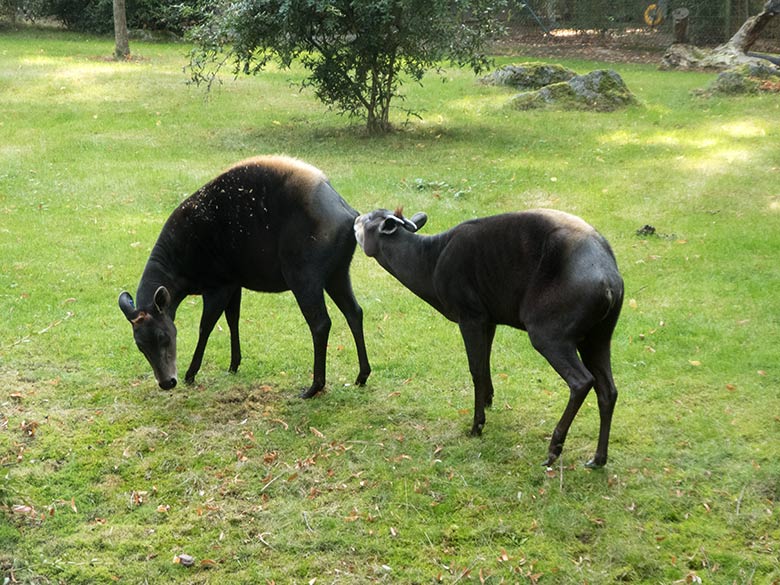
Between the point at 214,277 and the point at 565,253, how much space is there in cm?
291

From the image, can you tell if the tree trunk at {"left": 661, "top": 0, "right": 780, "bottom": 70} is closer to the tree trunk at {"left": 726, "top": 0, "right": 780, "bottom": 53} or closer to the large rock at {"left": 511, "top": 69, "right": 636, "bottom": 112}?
the tree trunk at {"left": 726, "top": 0, "right": 780, "bottom": 53}

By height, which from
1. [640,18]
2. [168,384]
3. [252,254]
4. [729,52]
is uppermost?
[640,18]

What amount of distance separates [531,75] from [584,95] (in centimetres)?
216

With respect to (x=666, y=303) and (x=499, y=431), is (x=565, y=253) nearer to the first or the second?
(x=499, y=431)

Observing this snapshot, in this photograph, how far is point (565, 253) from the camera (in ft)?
17.8

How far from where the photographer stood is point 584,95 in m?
17.5

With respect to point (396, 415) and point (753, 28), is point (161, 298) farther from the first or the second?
point (753, 28)

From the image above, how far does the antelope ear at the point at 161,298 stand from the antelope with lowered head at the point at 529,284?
4.90ft

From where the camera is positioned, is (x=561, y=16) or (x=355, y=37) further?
(x=561, y=16)

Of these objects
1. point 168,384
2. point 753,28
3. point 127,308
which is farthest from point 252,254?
point 753,28

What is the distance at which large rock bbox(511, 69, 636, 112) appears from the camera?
680 inches

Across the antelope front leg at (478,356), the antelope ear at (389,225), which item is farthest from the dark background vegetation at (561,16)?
the antelope front leg at (478,356)

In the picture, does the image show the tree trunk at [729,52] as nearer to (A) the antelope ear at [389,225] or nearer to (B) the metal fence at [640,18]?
(B) the metal fence at [640,18]

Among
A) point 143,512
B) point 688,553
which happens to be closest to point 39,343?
point 143,512
